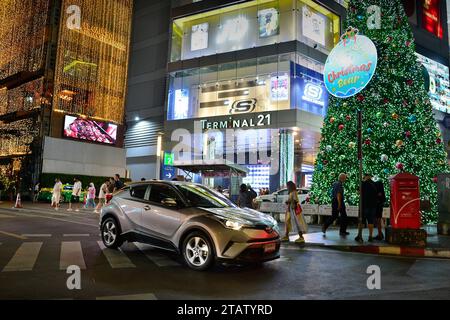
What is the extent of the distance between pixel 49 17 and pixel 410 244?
33567mm

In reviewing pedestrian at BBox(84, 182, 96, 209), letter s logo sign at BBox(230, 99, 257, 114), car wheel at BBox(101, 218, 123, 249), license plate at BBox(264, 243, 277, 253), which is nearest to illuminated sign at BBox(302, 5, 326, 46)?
letter s logo sign at BBox(230, 99, 257, 114)

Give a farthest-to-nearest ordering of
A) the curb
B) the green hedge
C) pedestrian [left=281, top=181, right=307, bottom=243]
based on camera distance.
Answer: the green hedge < pedestrian [left=281, top=181, right=307, bottom=243] < the curb

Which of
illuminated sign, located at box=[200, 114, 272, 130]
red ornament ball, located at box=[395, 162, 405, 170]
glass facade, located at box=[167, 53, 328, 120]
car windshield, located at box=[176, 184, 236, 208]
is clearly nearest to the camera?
car windshield, located at box=[176, 184, 236, 208]

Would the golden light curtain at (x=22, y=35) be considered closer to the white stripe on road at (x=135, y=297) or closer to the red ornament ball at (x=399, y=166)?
the red ornament ball at (x=399, y=166)

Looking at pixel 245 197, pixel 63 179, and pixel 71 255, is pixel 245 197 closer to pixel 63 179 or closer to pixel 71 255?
pixel 71 255

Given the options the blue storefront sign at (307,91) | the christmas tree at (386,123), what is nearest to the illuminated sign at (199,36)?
the blue storefront sign at (307,91)

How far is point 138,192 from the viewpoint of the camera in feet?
28.5

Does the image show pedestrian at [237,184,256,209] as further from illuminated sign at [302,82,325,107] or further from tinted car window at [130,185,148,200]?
illuminated sign at [302,82,325,107]

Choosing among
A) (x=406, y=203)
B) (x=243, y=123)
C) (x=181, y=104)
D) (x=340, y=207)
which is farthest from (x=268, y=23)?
(x=406, y=203)

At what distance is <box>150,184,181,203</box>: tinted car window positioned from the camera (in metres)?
8.03

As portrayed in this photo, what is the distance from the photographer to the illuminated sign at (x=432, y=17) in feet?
181

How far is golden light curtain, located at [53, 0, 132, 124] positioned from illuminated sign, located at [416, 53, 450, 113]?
1514 inches

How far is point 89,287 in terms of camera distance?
18.2ft

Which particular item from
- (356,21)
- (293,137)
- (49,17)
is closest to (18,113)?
(49,17)
